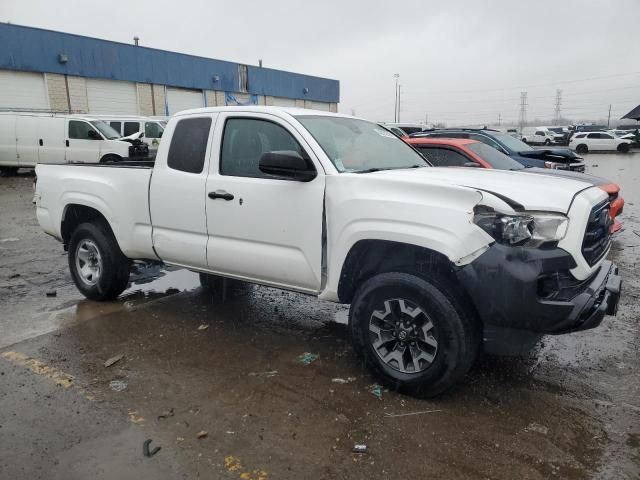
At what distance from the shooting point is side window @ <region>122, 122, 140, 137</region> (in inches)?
755

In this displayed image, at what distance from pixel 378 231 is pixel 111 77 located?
29.0 meters

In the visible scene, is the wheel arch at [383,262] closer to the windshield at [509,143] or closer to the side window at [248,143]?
the side window at [248,143]

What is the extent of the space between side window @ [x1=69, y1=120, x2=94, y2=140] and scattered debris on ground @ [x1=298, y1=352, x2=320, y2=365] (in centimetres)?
1542

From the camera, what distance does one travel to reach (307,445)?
299 cm

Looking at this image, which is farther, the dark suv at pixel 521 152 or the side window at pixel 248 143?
the dark suv at pixel 521 152

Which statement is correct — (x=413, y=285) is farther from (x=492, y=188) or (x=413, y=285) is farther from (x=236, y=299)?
(x=236, y=299)

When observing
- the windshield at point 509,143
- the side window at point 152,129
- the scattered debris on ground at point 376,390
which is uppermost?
the side window at point 152,129

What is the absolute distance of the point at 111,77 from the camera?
28266 millimetres

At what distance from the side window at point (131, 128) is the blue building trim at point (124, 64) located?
9.16 meters

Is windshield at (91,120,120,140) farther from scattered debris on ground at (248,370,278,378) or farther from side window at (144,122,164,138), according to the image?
scattered debris on ground at (248,370,278,378)

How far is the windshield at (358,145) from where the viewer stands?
3.99m

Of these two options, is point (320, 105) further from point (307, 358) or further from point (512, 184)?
point (512, 184)

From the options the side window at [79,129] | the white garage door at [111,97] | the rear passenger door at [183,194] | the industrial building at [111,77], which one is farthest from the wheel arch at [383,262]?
the white garage door at [111,97]

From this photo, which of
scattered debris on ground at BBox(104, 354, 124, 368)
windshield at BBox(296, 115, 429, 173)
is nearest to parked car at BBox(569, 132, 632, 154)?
windshield at BBox(296, 115, 429, 173)
